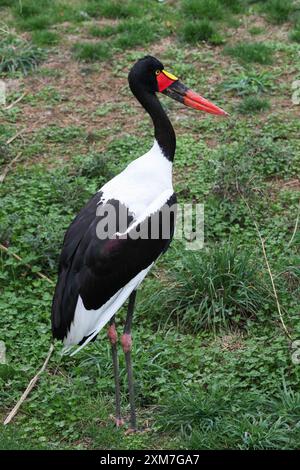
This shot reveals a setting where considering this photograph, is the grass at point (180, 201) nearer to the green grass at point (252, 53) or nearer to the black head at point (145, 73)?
the green grass at point (252, 53)

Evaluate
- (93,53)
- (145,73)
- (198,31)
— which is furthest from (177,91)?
(198,31)

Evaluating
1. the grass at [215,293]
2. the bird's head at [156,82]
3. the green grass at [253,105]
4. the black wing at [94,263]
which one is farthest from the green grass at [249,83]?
the black wing at [94,263]

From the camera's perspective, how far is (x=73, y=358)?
5582 mm

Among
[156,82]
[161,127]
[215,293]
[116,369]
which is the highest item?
[156,82]

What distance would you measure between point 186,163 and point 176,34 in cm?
206

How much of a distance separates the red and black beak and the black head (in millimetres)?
47

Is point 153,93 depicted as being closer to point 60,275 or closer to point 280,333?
point 60,275

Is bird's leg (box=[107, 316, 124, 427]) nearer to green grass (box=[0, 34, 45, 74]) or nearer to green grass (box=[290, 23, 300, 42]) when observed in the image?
green grass (box=[0, 34, 45, 74])

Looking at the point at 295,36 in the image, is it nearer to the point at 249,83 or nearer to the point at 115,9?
the point at 249,83

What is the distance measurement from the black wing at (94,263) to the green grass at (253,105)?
2847mm

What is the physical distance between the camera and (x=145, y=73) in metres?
5.40

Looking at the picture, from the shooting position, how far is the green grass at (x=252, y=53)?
8.28 metres

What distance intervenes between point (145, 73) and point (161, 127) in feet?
1.08

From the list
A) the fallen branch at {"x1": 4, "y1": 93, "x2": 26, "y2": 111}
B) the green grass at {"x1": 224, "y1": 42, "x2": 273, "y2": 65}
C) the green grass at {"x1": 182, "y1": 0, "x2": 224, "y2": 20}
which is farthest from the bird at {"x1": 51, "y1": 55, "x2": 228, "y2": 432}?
the green grass at {"x1": 182, "y1": 0, "x2": 224, "y2": 20}
